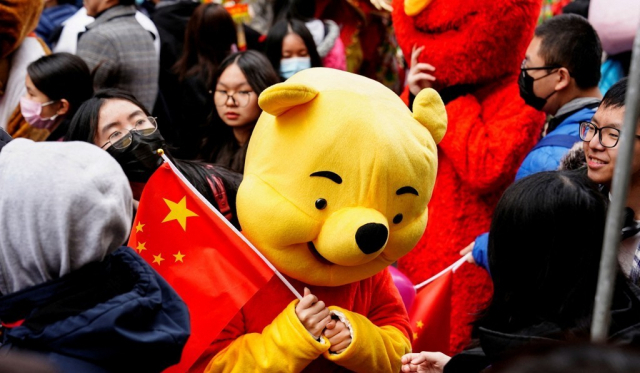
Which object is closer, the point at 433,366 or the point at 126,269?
the point at 126,269

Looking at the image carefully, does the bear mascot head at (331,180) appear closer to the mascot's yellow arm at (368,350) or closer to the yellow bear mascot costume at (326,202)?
the yellow bear mascot costume at (326,202)

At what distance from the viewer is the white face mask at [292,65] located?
5.23 meters

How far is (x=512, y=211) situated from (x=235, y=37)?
11.1 ft

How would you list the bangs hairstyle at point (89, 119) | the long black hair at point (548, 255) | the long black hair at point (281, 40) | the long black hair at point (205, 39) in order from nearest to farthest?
the long black hair at point (548, 255) < the bangs hairstyle at point (89, 119) < the long black hair at point (205, 39) < the long black hair at point (281, 40)

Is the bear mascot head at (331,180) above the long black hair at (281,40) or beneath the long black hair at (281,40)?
above

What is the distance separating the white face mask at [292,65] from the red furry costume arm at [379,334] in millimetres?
2597

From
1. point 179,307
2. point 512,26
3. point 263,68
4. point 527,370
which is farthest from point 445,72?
point 527,370

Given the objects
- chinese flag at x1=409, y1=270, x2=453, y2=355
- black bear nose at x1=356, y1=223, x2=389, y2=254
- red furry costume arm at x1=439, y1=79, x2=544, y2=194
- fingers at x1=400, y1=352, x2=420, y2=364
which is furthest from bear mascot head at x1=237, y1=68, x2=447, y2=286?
red furry costume arm at x1=439, y1=79, x2=544, y2=194

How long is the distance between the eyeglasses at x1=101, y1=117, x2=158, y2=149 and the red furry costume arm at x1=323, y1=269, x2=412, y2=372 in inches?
40.1

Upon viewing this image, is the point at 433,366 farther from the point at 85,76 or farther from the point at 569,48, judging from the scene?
the point at 85,76

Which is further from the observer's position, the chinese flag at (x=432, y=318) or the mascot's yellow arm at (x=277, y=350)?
the chinese flag at (x=432, y=318)

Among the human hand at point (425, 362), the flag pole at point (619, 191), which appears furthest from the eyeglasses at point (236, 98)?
the flag pole at point (619, 191)

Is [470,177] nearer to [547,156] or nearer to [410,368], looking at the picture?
[547,156]

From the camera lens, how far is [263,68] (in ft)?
14.2
